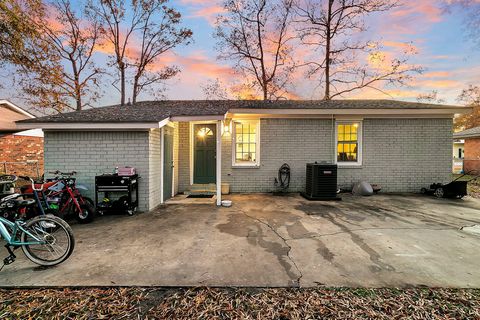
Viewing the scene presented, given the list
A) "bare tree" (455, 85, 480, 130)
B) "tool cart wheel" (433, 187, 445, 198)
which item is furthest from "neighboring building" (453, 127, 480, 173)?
"bare tree" (455, 85, 480, 130)

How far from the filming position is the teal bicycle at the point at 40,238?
2625 mm

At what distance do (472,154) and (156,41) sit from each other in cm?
2338

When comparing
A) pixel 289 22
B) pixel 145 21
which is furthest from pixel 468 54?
pixel 145 21

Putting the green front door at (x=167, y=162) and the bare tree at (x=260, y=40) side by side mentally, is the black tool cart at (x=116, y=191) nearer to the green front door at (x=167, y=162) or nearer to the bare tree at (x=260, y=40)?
the green front door at (x=167, y=162)

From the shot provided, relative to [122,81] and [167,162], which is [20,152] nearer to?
[122,81]

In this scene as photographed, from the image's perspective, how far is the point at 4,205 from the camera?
2.89m

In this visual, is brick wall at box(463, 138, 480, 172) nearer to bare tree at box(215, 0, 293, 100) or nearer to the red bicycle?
bare tree at box(215, 0, 293, 100)

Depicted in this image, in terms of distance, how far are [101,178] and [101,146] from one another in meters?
0.92

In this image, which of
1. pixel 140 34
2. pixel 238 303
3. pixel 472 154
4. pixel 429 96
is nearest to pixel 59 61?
pixel 140 34

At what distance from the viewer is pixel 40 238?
8.82ft

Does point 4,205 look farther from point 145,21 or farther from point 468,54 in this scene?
point 468,54

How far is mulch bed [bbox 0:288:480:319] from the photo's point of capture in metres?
1.90

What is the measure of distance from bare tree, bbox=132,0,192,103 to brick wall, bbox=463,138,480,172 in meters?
20.7

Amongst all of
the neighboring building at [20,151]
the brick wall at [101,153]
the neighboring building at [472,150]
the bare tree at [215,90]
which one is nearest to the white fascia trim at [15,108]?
the neighboring building at [20,151]
